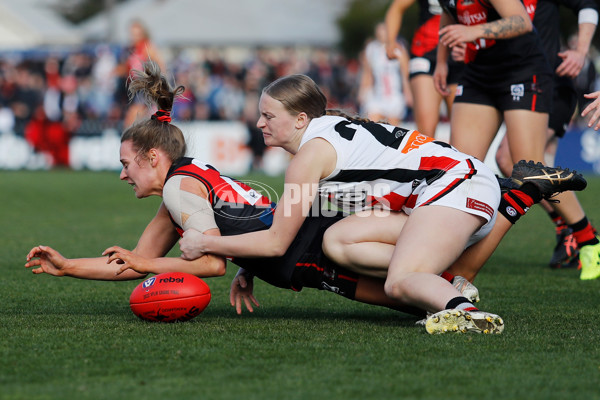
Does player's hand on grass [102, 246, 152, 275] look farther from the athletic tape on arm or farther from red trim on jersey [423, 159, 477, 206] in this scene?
red trim on jersey [423, 159, 477, 206]

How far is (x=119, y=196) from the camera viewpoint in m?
13.7

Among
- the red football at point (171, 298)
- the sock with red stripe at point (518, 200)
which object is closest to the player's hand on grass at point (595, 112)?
the sock with red stripe at point (518, 200)

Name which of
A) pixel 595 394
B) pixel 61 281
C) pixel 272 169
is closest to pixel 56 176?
pixel 272 169

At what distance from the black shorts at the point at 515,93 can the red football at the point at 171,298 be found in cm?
262

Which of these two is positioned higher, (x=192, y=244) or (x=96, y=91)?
(x=192, y=244)

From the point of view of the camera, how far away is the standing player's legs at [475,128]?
20.1 feet

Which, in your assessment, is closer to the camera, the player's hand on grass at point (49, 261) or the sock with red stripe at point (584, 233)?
the player's hand on grass at point (49, 261)

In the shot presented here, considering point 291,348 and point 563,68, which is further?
point 563,68

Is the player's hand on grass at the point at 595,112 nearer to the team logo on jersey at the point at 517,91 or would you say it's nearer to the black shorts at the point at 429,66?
the team logo on jersey at the point at 517,91

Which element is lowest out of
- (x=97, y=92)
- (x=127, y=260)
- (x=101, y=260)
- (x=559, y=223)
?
(x=97, y=92)

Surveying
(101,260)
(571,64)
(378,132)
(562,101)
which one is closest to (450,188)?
(378,132)

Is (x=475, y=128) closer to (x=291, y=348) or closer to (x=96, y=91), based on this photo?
(x=291, y=348)

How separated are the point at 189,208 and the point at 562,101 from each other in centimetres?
390

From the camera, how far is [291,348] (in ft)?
12.3
